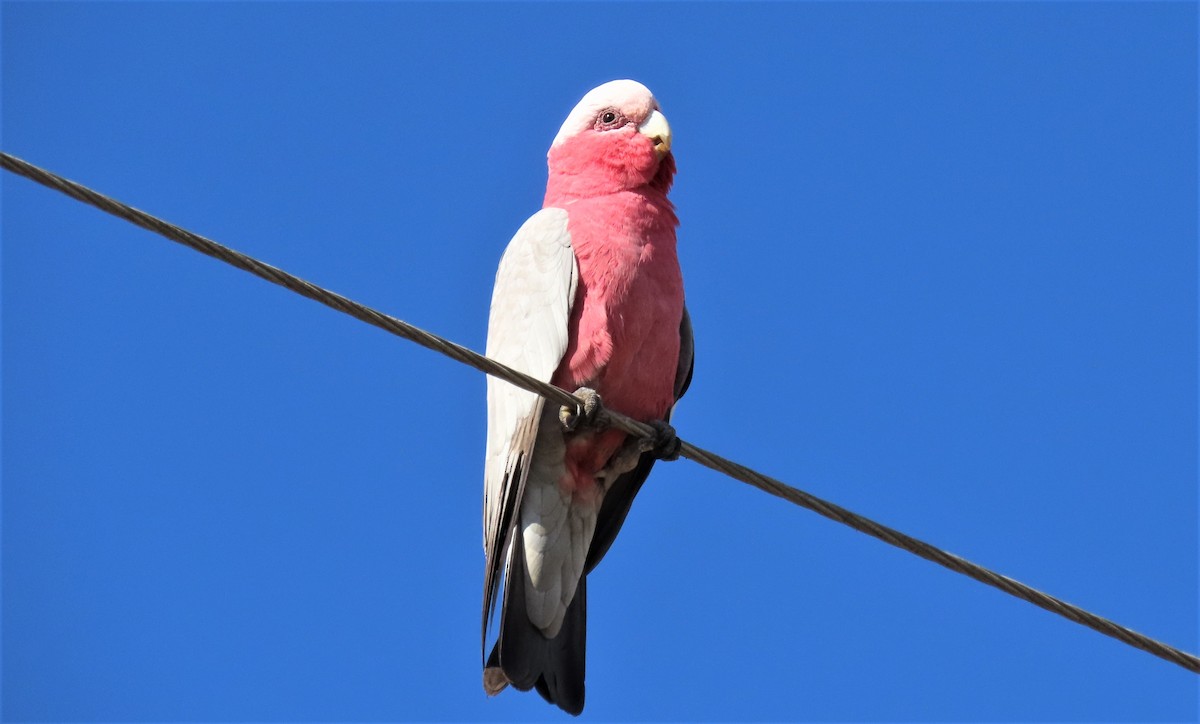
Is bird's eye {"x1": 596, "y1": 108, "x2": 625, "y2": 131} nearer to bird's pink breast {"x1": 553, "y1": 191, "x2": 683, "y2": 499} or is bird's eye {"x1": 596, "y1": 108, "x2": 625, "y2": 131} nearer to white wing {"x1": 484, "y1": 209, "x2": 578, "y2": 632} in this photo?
bird's pink breast {"x1": 553, "y1": 191, "x2": 683, "y2": 499}

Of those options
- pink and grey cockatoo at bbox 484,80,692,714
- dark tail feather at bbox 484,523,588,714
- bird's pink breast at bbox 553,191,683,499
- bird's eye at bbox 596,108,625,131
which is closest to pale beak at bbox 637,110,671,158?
bird's eye at bbox 596,108,625,131

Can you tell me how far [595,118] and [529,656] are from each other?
3.02 metres

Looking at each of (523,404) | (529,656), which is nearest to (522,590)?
(529,656)

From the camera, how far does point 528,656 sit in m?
6.88

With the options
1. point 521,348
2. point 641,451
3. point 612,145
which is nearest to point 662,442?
point 641,451

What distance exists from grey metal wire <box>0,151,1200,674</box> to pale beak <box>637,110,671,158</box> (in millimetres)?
2508

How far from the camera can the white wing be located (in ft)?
22.1

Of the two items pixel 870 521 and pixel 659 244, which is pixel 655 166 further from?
pixel 870 521

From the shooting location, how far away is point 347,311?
480 centimetres

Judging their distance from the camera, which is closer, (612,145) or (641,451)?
(641,451)

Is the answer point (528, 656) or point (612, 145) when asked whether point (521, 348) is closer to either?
point (612, 145)

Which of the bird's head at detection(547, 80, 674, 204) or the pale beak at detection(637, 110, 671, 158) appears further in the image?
the pale beak at detection(637, 110, 671, 158)

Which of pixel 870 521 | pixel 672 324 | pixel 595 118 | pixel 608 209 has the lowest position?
pixel 870 521

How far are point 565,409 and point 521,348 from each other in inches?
18.1
